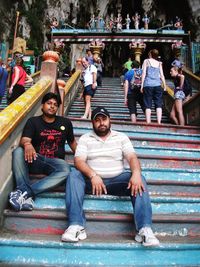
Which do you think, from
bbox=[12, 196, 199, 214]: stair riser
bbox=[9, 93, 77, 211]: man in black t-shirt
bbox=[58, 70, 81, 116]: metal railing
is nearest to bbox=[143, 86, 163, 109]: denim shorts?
bbox=[58, 70, 81, 116]: metal railing

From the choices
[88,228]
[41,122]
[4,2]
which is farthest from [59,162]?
[4,2]

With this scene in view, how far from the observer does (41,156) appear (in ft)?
10.8

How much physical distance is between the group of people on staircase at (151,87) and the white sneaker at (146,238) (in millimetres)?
3394

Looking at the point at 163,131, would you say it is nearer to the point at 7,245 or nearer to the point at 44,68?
the point at 44,68

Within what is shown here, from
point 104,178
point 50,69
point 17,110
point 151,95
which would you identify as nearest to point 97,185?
point 104,178

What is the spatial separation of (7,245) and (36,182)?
76 cm

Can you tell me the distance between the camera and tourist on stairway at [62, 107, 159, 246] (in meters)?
2.59

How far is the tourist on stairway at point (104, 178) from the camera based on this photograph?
259 cm

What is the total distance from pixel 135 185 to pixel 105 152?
52cm

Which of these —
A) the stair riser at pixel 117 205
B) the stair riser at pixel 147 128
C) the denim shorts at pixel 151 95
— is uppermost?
the denim shorts at pixel 151 95

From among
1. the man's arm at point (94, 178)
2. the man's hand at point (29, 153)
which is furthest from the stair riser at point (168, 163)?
the man's hand at point (29, 153)

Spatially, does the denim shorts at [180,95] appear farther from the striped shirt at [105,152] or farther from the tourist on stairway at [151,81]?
the striped shirt at [105,152]

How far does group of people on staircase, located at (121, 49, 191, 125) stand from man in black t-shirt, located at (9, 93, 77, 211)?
8.41ft

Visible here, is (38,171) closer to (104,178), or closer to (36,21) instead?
(104,178)
